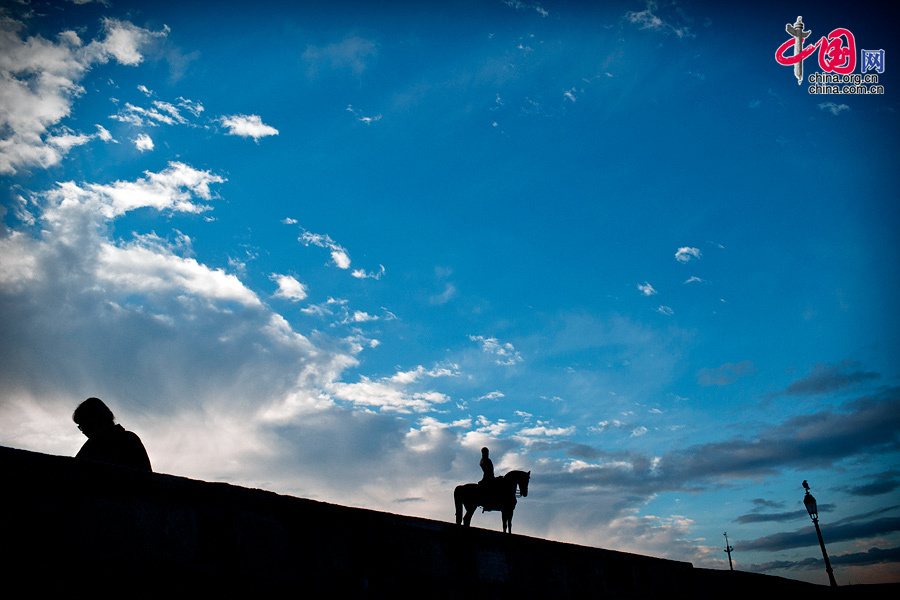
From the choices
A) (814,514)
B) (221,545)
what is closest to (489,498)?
(221,545)

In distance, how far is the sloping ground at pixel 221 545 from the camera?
9.29ft

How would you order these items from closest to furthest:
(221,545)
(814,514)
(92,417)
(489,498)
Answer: (221,545) < (92,417) < (489,498) < (814,514)

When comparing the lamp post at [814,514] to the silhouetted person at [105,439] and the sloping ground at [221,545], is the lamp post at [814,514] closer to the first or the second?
the sloping ground at [221,545]

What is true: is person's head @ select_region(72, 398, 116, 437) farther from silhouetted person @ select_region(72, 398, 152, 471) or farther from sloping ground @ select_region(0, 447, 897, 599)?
sloping ground @ select_region(0, 447, 897, 599)

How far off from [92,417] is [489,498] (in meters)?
8.21

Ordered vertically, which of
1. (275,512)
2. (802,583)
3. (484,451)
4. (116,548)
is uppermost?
(484,451)

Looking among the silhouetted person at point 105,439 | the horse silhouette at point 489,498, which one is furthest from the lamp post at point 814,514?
the silhouetted person at point 105,439

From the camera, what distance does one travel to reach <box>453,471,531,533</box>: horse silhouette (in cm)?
1065

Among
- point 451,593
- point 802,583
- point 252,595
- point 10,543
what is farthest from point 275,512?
point 802,583

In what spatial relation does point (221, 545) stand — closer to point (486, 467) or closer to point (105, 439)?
point (105, 439)

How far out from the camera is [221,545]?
11.5 feet

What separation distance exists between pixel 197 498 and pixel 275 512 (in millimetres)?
633

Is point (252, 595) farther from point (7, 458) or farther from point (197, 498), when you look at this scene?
point (7, 458)

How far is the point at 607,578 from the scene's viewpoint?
6.26 meters
